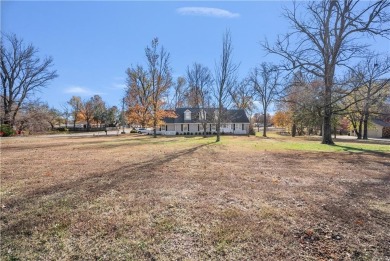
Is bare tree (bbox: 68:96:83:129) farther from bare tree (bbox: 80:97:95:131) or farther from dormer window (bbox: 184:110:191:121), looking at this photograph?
dormer window (bbox: 184:110:191:121)

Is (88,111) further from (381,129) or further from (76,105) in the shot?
(381,129)

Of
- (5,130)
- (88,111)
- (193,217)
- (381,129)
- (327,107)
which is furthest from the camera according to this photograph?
(88,111)

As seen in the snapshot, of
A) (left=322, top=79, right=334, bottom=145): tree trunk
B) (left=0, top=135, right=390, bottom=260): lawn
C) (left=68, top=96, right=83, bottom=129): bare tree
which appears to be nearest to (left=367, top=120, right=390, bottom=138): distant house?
(left=322, top=79, right=334, bottom=145): tree trunk

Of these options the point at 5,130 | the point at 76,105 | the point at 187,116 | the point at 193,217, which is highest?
the point at 76,105

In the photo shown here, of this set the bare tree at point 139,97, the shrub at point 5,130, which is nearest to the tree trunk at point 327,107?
the bare tree at point 139,97

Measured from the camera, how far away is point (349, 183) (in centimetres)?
589

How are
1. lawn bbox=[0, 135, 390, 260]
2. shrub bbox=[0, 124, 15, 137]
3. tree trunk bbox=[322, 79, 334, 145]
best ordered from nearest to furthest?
1. lawn bbox=[0, 135, 390, 260]
2. tree trunk bbox=[322, 79, 334, 145]
3. shrub bbox=[0, 124, 15, 137]

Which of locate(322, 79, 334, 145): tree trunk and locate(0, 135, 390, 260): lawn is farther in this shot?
locate(322, 79, 334, 145): tree trunk

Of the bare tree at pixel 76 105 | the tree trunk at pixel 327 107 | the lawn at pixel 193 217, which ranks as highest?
the bare tree at pixel 76 105

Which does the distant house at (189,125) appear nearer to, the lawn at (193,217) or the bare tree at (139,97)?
the bare tree at (139,97)

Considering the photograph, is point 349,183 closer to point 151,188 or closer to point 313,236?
point 313,236

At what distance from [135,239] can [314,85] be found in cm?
2031

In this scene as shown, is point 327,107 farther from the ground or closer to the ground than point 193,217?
farther from the ground

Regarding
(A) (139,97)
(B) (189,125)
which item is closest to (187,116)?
(B) (189,125)
